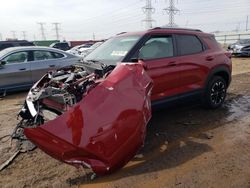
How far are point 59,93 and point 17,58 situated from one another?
20.0 ft

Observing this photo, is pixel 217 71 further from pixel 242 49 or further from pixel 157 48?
pixel 242 49

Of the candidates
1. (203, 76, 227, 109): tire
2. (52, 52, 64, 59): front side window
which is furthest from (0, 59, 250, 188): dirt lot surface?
(52, 52, 64, 59): front side window

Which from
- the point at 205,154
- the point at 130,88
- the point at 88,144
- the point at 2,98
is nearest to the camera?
the point at 88,144

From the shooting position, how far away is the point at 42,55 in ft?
32.6

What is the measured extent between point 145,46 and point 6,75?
5.58 m

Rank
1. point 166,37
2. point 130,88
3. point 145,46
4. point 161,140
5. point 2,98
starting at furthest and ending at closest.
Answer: point 2,98 < point 166,37 < point 145,46 < point 161,140 < point 130,88

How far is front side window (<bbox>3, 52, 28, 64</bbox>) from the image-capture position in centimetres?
927

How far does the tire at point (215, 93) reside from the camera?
6395 mm

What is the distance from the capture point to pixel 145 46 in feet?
17.0

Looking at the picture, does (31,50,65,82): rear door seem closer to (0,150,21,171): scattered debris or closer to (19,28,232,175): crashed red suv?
(19,28,232,175): crashed red suv

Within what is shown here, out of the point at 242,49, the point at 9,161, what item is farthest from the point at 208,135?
the point at 242,49

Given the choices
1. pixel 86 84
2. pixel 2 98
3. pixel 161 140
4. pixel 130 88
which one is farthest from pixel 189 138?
pixel 2 98

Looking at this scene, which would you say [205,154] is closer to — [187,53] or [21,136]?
[187,53]

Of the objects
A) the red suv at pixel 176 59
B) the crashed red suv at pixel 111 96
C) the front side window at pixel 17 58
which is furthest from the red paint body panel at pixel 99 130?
the front side window at pixel 17 58
